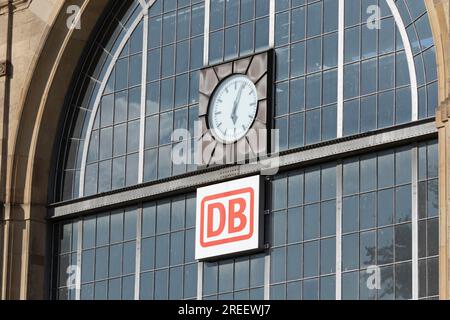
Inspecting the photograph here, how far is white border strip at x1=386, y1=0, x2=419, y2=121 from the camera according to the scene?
41.3 metres

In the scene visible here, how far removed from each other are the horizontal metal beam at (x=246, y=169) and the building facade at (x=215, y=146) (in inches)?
1.7

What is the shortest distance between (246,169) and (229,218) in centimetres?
111

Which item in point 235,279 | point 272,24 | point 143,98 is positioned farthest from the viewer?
point 143,98

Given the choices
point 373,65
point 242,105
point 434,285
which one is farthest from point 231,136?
point 434,285

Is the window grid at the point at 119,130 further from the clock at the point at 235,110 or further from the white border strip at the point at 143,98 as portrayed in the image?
the clock at the point at 235,110

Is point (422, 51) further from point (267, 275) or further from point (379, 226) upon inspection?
point (267, 275)

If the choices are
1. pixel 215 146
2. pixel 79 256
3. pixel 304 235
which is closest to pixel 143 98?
pixel 215 146

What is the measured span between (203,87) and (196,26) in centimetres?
163

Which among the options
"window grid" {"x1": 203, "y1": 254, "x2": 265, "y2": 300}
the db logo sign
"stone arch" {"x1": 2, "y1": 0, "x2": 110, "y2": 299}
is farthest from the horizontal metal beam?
"window grid" {"x1": 203, "y1": 254, "x2": 265, "y2": 300}

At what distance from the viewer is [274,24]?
4462 centimetres

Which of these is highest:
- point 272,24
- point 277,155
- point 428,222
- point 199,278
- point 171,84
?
point 272,24

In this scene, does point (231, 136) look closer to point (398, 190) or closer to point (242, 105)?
point (242, 105)

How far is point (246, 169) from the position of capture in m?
44.2

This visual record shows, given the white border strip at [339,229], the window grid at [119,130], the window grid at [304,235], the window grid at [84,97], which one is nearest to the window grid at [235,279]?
the window grid at [304,235]
